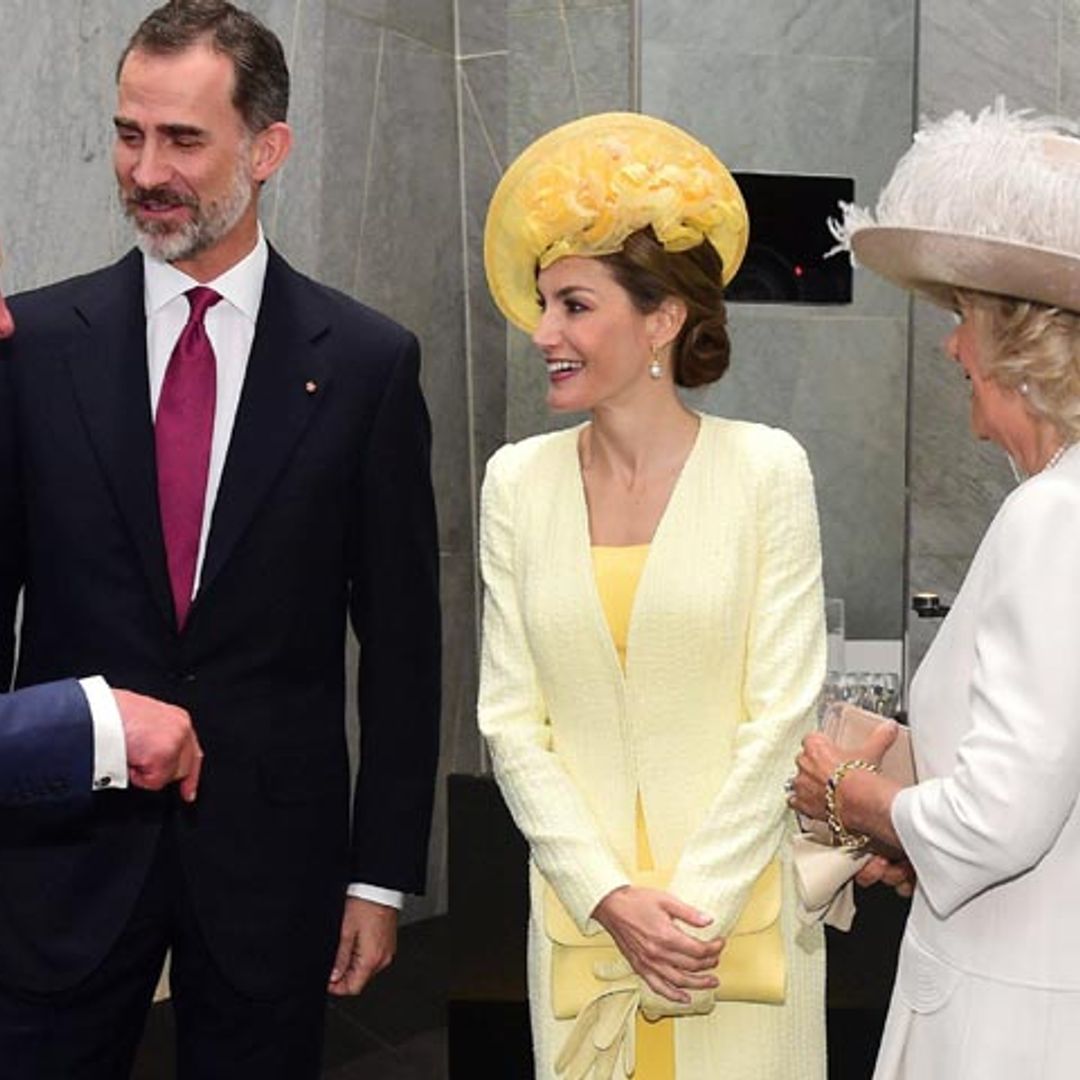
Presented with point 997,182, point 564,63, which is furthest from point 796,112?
point 997,182

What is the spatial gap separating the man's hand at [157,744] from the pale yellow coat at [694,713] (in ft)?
1.69

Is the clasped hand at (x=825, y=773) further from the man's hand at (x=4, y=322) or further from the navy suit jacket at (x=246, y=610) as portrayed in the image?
the man's hand at (x=4, y=322)

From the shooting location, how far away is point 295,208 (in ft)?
15.4

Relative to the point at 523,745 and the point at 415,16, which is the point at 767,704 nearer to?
the point at 523,745

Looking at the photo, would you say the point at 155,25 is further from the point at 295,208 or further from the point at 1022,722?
the point at 295,208

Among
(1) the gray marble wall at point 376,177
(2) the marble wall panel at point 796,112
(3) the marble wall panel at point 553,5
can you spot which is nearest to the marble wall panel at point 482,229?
(1) the gray marble wall at point 376,177

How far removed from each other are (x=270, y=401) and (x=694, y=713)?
677 millimetres

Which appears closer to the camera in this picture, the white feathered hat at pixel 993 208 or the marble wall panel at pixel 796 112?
the white feathered hat at pixel 993 208

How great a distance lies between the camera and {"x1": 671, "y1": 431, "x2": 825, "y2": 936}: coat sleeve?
221 cm

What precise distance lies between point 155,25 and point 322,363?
51 cm

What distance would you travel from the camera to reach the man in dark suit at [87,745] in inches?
74.0

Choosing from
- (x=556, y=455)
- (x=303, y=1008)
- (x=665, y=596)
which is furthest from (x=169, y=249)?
(x=303, y=1008)

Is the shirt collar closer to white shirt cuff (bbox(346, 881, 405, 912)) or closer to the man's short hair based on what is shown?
the man's short hair

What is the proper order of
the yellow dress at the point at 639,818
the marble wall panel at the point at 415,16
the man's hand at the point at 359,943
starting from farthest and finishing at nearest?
the marble wall panel at the point at 415,16 → the man's hand at the point at 359,943 → the yellow dress at the point at 639,818
